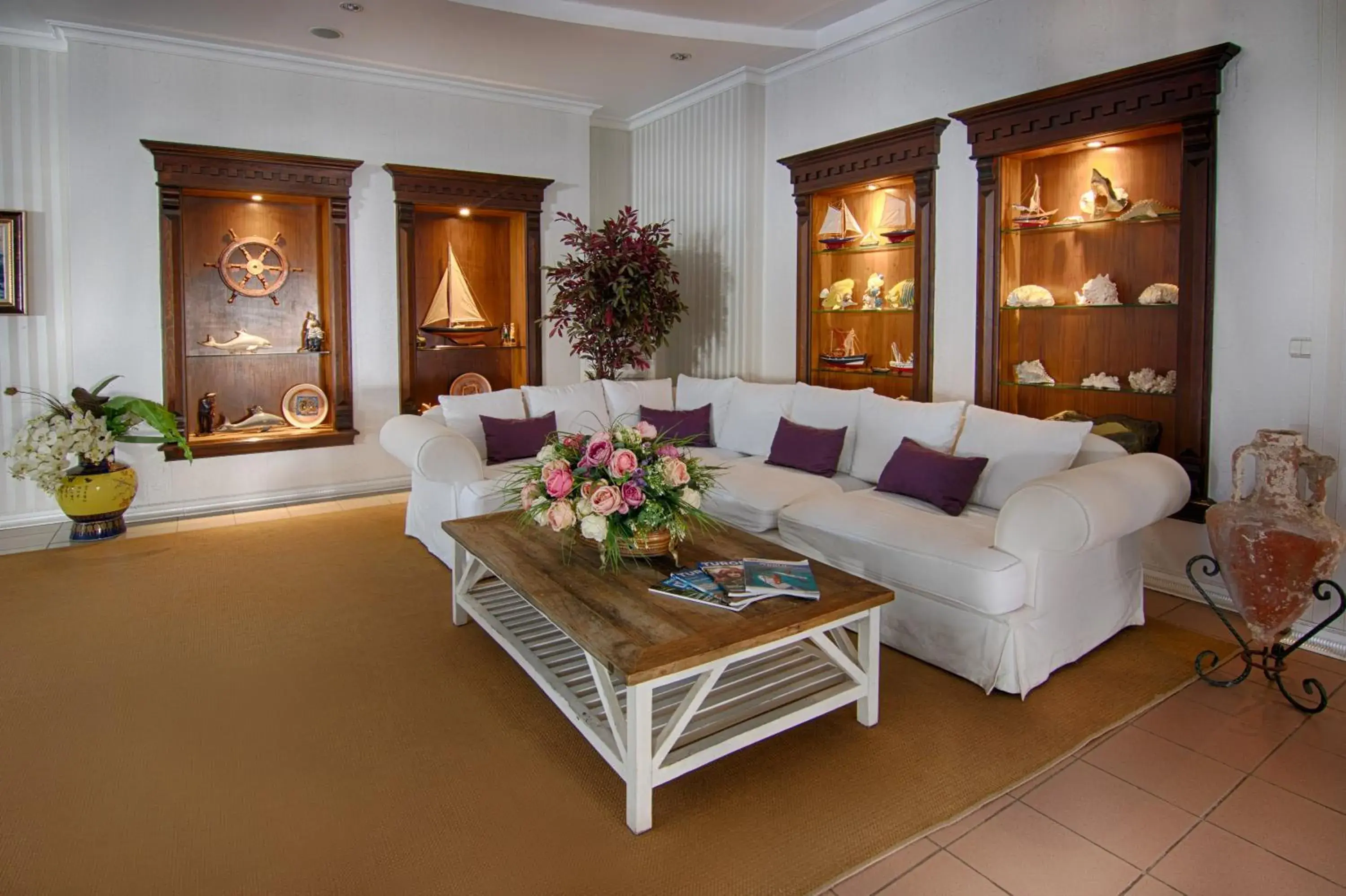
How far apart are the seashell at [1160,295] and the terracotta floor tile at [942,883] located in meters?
2.90

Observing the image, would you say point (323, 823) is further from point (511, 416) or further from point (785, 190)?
point (785, 190)

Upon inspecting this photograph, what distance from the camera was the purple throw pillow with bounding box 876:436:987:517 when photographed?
376cm

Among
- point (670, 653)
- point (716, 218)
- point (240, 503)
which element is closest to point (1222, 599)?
point (670, 653)

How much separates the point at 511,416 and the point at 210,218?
2.63 meters

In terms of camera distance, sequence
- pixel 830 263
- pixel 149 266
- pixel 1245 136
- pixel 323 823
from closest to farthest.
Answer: pixel 323 823 < pixel 1245 136 < pixel 149 266 < pixel 830 263

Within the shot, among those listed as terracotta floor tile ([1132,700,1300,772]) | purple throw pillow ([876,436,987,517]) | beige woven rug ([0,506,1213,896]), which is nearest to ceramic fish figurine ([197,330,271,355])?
beige woven rug ([0,506,1213,896])

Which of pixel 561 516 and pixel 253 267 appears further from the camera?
pixel 253 267

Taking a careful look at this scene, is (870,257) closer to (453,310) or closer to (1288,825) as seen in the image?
(453,310)

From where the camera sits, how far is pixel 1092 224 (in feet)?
14.2

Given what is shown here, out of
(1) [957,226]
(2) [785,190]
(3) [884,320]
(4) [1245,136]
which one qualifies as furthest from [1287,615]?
(2) [785,190]

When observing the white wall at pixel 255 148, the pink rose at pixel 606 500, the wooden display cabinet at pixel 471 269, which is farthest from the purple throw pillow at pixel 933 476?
the white wall at pixel 255 148

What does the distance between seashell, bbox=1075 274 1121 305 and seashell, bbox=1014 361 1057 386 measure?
399 mm

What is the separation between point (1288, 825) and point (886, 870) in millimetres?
1125

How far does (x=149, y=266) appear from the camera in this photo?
543 cm
